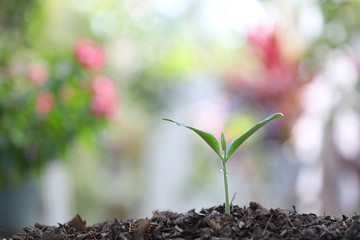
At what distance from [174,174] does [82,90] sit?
7.26 feet

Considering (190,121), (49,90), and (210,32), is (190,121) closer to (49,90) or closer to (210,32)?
(210,32)

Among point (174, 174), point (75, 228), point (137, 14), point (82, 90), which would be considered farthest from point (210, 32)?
point (75, 228)

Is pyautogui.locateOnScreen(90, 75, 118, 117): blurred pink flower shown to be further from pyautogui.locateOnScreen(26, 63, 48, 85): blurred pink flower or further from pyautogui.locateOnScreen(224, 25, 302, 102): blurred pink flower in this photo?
pyautogui.locateOnScreen(224, 25, 302, 102): blurred pink flower

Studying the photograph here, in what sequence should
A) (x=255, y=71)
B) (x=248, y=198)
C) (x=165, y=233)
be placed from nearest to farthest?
1. (x=165, y=233)
2. (x=255, y=71)
3. (x=248, y=198)

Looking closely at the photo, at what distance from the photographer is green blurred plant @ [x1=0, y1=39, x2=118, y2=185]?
1.79 metres

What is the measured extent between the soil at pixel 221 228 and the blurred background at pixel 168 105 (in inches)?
33.2

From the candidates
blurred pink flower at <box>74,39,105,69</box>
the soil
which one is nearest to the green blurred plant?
blurred pink flower at <box>74,39,105,69</box>

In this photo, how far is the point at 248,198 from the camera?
11.7ft

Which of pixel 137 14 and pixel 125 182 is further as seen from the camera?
pixel 125 182

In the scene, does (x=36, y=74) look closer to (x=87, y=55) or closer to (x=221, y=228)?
(x=87, y=55)

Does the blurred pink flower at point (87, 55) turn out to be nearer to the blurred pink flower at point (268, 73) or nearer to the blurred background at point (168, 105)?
the blurred background at point (168, 105)

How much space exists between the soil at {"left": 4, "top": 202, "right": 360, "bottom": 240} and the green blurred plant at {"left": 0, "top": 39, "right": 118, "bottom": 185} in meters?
1.18

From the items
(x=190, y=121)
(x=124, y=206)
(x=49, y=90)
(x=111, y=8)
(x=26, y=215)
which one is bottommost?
(x=26, y=215)

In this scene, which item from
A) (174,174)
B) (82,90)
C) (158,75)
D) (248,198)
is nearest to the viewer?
(82,90)
